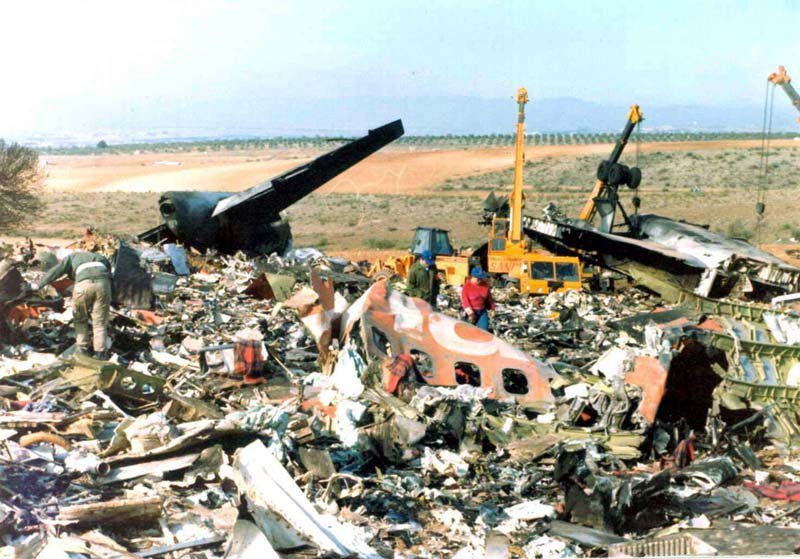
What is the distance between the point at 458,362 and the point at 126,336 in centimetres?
419

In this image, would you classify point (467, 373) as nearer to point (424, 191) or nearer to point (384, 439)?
point (384, 439)

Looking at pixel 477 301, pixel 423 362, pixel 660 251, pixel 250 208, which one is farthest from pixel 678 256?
pixel 423 362

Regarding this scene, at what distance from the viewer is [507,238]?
750 inches

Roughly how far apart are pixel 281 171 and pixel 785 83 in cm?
4260

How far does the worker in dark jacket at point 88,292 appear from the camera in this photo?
29.1 feet

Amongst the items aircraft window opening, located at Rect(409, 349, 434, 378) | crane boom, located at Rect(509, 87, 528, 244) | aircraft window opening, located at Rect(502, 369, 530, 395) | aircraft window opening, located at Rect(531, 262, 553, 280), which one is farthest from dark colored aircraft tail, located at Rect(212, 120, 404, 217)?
aircraft window opening, located at Rect(409, 349, 434, 378)

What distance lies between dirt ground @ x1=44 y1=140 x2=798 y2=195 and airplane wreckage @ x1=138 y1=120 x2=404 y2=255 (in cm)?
3579

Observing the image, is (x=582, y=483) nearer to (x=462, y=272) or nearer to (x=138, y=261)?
(x=138, y=261)

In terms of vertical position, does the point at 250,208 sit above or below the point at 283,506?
above

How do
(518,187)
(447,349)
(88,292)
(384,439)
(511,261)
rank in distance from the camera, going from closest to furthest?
(384,439), (88,292), (447,349), (511,261), (518,187)

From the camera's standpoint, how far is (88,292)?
8.88 metres

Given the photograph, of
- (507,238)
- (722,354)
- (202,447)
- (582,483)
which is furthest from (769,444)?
(507,238)

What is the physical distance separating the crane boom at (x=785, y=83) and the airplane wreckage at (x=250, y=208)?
14.5m

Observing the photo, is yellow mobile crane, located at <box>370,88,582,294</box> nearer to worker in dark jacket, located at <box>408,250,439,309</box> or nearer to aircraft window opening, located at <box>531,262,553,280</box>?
aircraft window opening, located at <box>531,262,553,280</box>
